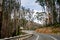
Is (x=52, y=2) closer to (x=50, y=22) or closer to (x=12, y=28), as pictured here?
(x=50, y=22)

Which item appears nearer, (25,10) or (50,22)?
(50,22)

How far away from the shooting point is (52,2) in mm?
77250

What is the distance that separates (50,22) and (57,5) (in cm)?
800

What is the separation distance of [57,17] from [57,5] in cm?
784

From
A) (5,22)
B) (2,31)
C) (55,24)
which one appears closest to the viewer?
(2,31)

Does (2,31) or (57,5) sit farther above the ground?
(57,5)

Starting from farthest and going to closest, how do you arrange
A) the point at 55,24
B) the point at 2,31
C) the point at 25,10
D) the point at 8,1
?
the point at 25,10, the point at 55,24, the point at 8,1, the point at 2,31

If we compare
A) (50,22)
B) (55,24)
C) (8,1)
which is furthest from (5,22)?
(50,22)

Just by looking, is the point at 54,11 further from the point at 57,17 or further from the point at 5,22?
the point at 5,22

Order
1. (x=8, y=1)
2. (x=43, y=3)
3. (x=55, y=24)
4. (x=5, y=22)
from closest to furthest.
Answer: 1. (x=5, y=22)
2. (x=8, y=1)
3. (x=55, y=24)
4. (x=43, y=3)

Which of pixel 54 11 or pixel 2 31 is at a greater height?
pixel 54 11

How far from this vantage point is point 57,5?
78.4 m

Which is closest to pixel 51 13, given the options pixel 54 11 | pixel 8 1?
pixel 54 11

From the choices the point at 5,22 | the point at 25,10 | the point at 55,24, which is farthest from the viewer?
the point at 25,10
